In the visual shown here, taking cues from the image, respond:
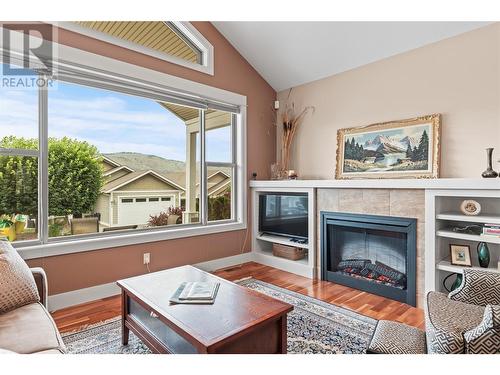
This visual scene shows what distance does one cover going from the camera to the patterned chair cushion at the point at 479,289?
1.79 meters

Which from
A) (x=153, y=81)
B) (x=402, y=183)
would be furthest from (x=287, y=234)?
(x=153, y=81)

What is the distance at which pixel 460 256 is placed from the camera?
9.10 ft

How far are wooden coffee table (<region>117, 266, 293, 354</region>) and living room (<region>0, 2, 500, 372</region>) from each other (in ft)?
0.04

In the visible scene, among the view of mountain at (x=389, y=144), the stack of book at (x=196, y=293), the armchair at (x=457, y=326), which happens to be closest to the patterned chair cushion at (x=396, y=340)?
the armchair at (x=457, y=326)

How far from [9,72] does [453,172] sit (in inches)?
168

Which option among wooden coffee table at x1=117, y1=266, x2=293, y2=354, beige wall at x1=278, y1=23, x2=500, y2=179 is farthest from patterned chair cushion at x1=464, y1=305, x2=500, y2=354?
beige wall at x1=278, y1=23, x2=500, y2=179

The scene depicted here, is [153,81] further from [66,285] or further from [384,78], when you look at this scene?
[384,78]

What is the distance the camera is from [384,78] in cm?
351

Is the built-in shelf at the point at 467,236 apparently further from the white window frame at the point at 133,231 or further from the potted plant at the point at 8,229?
the potted plant at the point at 8,229

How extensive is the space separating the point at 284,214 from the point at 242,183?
2.48ft

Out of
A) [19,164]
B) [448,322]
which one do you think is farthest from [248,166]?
[448,322]

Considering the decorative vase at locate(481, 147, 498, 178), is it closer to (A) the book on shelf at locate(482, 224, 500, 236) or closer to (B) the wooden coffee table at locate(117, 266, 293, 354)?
(A) the book on shelf at locate(482, 224, 500, 236)

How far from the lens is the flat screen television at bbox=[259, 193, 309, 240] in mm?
3895
